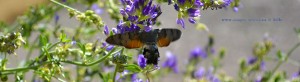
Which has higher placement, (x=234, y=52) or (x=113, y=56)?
(x=113, y=56)

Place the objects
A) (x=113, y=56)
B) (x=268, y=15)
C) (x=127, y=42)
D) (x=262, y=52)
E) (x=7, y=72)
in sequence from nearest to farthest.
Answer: (x=127, y=42) < (x=113, y=56) < (x=7, y=72) < (x=262, y=52) < (x=268, y=15)

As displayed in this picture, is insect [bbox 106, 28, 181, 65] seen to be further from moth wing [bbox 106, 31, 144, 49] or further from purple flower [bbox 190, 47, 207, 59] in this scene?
purple flower [bbox 190, 47, 207, 59]

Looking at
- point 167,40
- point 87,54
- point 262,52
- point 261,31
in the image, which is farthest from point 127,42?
point 261,31

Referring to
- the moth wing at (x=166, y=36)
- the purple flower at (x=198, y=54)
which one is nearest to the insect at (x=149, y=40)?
the moth wing at (x=166, y=36)

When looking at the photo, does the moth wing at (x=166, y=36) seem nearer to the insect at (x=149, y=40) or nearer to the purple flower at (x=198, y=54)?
the insect at (x=149, y=40)

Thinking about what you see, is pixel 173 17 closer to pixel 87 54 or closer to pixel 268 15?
pixel 268 15

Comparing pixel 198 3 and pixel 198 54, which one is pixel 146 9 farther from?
pixel 198 54

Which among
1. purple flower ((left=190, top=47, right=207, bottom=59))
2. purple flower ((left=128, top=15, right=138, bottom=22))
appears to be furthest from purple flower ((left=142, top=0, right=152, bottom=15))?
purple flower ((left=190, top=47, right=207, bottom=59))

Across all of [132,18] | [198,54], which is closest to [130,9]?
[132,18]
